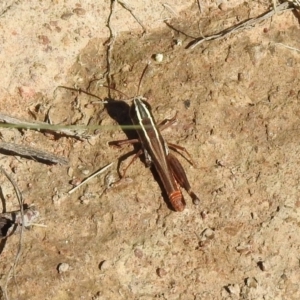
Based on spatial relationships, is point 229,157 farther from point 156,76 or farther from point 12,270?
point 12,270

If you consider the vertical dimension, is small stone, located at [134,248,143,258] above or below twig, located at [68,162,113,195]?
below

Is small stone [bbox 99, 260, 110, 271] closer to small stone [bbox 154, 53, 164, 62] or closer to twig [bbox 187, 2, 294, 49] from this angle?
small stone [bbox 154, 53, 164, 62]

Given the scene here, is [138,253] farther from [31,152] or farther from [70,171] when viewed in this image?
[31,152]

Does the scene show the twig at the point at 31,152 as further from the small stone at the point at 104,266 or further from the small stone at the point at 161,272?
the small stone at the point at 161,272

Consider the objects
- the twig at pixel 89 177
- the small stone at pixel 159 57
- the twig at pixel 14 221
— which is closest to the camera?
the twig at pixel 14 221

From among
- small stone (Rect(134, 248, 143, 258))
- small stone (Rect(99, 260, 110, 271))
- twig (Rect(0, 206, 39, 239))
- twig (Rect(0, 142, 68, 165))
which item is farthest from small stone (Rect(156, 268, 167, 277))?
twig (Rect(0, 142, 68, 165))

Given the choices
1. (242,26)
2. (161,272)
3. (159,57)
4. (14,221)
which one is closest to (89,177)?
(14,221)

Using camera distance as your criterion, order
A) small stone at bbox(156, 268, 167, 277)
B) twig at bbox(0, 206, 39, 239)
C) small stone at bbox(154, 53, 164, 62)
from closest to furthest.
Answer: small stone at bbox(156, 268, 167, 277)
twig at bbox(0, 206, 39, 239)
small stone at bbox(154, 53, 164, 62)

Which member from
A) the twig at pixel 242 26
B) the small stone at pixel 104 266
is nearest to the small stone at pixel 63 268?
the small stone at pixel 104 266

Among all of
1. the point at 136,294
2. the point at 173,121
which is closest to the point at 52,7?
the point at 173,121

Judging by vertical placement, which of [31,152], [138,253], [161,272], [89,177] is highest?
[31,152]

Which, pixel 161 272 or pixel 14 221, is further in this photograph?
pixel 14 221
